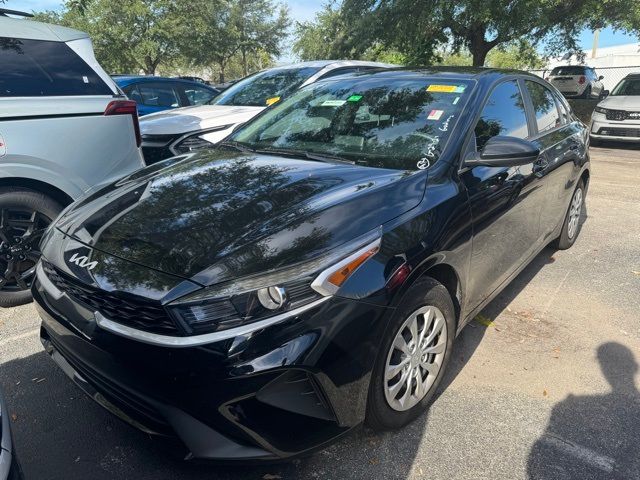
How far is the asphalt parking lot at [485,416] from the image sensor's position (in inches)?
85.7

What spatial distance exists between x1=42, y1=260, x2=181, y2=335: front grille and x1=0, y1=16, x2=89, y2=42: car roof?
2489 mm

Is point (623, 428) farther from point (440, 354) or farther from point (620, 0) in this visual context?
point (620, 0)

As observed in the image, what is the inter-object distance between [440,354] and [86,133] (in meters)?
3.01

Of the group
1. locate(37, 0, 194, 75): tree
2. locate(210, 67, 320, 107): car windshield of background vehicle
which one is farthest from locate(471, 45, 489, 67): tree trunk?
locate(37, 0, 194, 75): tree

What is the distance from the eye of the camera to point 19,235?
3523 mm

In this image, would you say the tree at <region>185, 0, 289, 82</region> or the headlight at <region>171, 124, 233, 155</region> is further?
the tree at <region>185, 0, 289, 82</region>

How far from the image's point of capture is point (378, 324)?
1948 millimetres

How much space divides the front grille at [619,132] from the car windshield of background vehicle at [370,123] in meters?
10.1

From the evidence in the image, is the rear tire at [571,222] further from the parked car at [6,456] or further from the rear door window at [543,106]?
the parked car at [6,456]

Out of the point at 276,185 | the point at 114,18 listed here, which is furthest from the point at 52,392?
the point at 114,18

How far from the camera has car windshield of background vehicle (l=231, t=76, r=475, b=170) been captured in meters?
2.72

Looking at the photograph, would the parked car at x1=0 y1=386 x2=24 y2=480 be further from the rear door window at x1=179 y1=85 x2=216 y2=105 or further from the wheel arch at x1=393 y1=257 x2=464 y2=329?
the rear door window at x1=179 y1=85 x2=216 y2=105

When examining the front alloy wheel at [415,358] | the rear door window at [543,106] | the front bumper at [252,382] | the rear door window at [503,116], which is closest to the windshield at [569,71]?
the rear door window at [543,106]

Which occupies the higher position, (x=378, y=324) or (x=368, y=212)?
(x=368, y=212)
